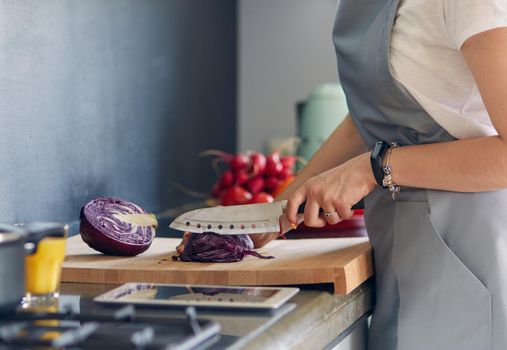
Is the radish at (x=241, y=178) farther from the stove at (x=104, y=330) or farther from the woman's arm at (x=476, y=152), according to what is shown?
the stove at (x=104, y=330)

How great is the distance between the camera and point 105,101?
6.32ft

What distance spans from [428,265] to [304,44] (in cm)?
183

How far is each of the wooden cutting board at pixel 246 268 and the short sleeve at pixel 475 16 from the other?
0.35m

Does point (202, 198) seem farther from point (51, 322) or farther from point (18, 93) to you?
point (51, 322)

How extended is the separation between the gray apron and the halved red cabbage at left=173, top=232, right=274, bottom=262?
0.19 metres

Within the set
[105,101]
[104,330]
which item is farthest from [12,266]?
[105,101]

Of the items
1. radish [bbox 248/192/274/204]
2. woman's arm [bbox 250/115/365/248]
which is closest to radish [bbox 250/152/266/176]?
radish [bbox 248/192/274/204]

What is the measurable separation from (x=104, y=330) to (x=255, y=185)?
1.42 metres

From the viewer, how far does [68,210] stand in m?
1.77

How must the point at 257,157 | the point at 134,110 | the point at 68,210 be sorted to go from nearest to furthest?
the point at 68,210
the point at 134,110
the point at 257,157

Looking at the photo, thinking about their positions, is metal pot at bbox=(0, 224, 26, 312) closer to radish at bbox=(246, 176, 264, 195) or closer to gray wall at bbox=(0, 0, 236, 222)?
gray wall at bbox=(0, 0, 236, 222)

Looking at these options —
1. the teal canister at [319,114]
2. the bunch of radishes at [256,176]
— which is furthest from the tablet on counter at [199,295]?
the teal canister at [319,114]

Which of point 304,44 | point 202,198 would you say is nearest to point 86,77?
point 202,198

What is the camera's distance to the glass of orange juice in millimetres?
1080
